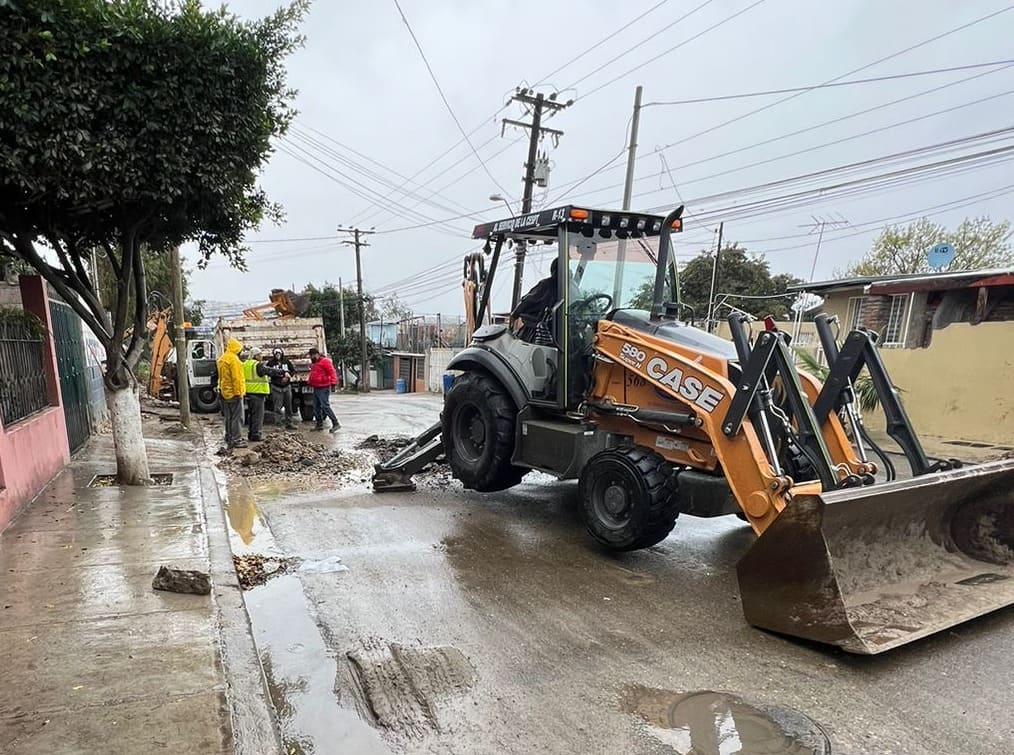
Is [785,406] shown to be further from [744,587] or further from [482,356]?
[482,356]

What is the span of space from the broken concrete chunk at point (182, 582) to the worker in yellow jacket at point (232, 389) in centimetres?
675

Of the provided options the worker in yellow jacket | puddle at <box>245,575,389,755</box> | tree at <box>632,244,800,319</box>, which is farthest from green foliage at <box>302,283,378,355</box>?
puddle at <box>245,575,389,755</box>

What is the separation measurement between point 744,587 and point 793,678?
0.63 meters

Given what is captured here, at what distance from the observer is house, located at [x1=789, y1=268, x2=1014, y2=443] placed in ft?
36.4

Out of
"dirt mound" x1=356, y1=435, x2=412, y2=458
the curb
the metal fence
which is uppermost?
the metal fence

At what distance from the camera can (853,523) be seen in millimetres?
3791

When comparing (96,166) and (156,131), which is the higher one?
(156,131)

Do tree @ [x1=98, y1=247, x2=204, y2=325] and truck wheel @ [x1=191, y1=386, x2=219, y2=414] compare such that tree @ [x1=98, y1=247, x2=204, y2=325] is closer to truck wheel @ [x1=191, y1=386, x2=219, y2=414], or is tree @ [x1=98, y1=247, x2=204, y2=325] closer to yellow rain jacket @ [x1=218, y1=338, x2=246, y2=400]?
truck wheel @ [x1=191, y1=386, x2=219, y2=414]

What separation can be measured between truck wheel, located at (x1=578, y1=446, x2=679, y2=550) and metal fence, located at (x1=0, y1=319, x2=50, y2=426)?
5427mm

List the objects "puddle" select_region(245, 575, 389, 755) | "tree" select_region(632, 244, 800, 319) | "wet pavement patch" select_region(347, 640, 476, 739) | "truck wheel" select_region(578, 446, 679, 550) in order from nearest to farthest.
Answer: "puddle" select_region(245, 575, 389, 755), "wet pavement patch" select_region(347, 640, 476, 739), "truck wheel" select_region(578, 446, 679, 550), "tree" select_region(632, 244, 800, 319)

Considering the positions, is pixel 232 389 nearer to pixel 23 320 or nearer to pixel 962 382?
pixel 23 320

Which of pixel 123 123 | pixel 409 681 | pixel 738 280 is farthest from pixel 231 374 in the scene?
pixel 738 280

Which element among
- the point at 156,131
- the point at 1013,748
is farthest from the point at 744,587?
the point at 156,131

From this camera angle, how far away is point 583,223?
580 centimetres
